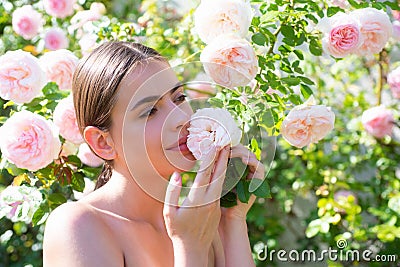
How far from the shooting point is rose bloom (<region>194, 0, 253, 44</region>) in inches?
72.5

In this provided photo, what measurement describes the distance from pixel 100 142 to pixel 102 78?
0.50 ft

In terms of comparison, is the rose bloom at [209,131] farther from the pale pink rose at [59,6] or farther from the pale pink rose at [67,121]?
the pale pink rose at [59,6]

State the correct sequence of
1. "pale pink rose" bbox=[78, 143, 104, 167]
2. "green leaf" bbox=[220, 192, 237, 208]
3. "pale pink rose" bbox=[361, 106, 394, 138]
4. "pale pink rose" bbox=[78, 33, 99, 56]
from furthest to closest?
"pale pink rose" bbox=[361, 106, 394, 138] < "pale pink rose" bbox=[78, 33, 99, 56] < "pale pink rose" bbox=[78, 143, 104, 167] < "green leaf" bbox=[220, 192, 237, 208]

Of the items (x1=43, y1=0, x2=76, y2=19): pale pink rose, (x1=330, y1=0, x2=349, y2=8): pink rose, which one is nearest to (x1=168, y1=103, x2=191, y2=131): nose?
(x1=330, y1=0, x2=349, y2=8): pink rose

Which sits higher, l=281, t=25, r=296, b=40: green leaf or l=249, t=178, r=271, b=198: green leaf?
l=281, t=25, r=296, b=40: green leaf

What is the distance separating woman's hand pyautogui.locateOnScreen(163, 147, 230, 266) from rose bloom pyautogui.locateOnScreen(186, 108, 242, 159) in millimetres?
23

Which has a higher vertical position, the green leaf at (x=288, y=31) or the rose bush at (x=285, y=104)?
the green leaf at (x=288, y=31)

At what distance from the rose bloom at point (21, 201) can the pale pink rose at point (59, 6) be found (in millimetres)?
858

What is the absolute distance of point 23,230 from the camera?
10.4 feet


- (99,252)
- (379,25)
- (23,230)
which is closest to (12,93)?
(99,252)

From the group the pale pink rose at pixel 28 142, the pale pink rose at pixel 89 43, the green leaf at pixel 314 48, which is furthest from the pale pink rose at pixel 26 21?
the green leaf at pixel 314 48

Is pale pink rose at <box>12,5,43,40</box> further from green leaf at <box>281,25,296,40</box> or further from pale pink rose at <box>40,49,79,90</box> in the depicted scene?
green leaf at <box>281,25,296,40</box>

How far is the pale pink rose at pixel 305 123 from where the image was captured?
1852 mm

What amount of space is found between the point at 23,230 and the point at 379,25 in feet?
6.26
